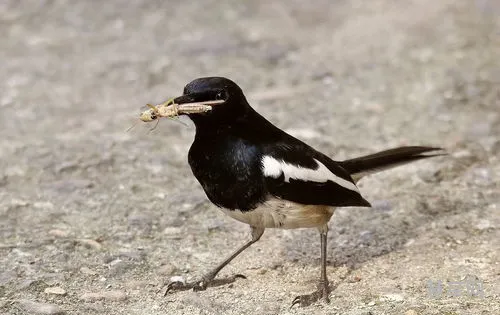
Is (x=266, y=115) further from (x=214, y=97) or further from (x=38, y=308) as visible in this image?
(x=38, y=308)

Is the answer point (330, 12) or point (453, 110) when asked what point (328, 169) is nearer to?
point (453, 110)

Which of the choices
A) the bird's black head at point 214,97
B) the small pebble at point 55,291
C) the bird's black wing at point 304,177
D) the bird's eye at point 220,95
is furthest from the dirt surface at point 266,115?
the bird's eye at point 220,95

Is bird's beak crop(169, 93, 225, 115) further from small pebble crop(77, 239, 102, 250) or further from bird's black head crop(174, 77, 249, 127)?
small pebble crop(77, 239, 102, 250)

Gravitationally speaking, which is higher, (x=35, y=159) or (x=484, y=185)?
(x=35, y=159)

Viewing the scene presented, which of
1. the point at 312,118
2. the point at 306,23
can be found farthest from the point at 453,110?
the point at 306,23

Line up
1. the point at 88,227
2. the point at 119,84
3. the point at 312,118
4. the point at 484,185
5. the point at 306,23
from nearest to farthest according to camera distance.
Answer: the point at 88,227 < the point at 484,185 < the point at 312,118 < the point at 119,84 < the point at 306,23

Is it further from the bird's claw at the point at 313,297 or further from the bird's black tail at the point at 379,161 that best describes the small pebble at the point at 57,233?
the bird's black tail at the point at 379,161

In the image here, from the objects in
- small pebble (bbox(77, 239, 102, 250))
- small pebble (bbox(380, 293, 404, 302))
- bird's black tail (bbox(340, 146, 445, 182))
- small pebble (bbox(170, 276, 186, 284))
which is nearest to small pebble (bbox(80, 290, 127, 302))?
small pebble (bbox(170, 276, 186, 284))
